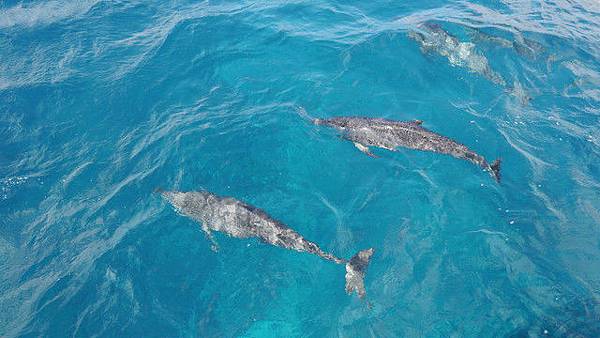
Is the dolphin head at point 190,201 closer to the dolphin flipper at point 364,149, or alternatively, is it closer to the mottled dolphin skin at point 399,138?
the dolphin flipper at point 364,149

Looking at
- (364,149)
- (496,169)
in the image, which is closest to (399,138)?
(364,149)

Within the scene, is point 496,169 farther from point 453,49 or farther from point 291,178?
point 453,49

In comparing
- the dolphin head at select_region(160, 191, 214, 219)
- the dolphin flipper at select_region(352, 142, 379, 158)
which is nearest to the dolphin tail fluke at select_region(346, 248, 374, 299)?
the dolphin flipper at select_region(352, 142, 379, 158)

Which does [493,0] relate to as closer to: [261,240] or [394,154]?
[394,154]

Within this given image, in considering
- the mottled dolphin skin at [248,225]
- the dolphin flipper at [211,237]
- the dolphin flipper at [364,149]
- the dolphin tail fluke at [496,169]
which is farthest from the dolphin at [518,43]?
the dolphin flipper at [211,237]

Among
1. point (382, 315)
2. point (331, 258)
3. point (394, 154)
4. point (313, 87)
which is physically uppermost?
point (313, 87)

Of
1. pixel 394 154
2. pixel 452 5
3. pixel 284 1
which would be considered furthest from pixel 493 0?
pixel 394 154
